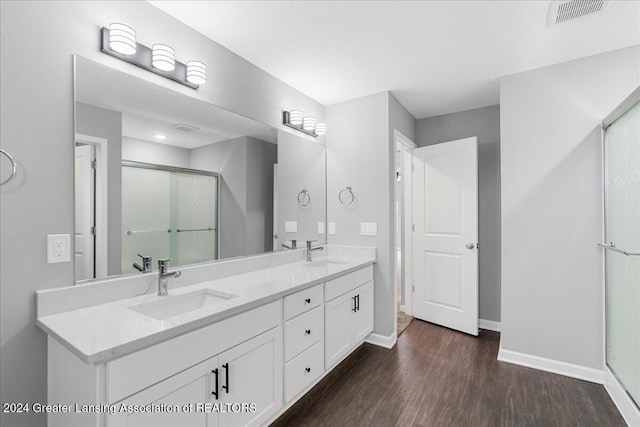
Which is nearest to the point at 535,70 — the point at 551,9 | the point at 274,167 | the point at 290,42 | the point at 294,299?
the point at 551,9

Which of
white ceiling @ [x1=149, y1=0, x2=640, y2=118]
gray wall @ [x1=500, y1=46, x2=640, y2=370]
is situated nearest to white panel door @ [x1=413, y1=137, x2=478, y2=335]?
gray wall @ [x1=500, y1=46, x2=640, y2=370]

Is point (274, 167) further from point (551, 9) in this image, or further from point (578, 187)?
point (578, 187)

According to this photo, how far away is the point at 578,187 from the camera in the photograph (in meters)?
2.35

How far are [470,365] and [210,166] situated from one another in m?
2.61

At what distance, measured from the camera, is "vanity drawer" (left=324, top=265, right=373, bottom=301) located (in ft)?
7.36

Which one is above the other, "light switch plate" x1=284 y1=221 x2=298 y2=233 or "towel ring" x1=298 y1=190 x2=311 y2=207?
"towel ring" x1=298 y1=190 x2=311 y2=207

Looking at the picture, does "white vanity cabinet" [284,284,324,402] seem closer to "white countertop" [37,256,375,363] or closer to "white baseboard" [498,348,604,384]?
"white countertop" [37,256,375,363]

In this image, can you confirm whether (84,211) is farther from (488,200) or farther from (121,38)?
(488,200)

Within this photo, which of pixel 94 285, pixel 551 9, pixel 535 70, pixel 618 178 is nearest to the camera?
pixel 94 285

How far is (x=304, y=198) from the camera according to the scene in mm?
2945

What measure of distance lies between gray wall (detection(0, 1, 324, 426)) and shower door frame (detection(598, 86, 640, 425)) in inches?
114

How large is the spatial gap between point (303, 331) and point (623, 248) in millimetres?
2114

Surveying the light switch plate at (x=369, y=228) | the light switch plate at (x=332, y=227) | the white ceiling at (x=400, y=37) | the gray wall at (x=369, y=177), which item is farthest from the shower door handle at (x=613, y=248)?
the light switch plate at (x=332, y=227)

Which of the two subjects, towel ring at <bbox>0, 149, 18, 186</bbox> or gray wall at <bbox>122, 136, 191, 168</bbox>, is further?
gray wall at <bbox>122, 136, 191, 168</bbox>
